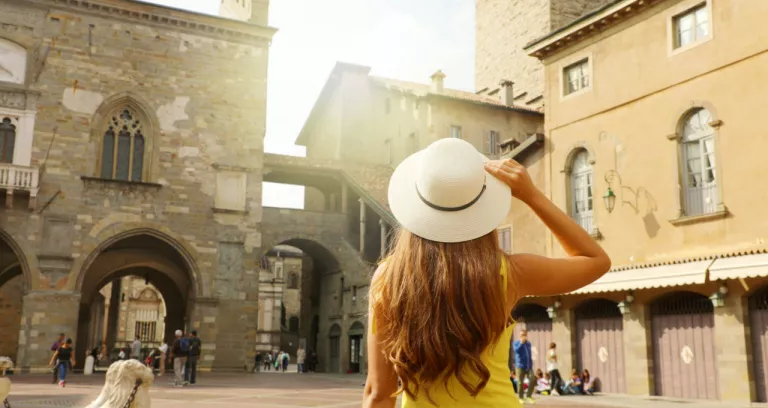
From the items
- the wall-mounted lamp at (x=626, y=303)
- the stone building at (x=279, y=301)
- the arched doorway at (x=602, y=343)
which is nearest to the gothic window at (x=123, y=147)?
the arched doorway at (x=602, y=343)

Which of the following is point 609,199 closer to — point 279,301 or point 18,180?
point 18,180

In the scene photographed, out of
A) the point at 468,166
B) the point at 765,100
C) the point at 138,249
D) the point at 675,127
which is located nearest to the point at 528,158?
the point at 675,127

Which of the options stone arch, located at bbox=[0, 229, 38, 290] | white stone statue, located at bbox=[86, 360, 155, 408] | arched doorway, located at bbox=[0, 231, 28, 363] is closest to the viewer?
white stone statue, located at bbox=[86, 360, 155, 408]

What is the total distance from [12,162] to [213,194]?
6715 mm

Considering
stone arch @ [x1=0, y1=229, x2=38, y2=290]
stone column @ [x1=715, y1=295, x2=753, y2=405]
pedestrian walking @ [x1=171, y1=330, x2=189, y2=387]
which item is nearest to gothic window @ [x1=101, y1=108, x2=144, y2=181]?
stone arch @ [x1=0, y1=229, x2=38, y2=290]

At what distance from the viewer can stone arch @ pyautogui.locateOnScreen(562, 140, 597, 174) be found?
63.2 feet

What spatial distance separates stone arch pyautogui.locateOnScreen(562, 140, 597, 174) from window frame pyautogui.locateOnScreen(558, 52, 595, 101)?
150 centimetres

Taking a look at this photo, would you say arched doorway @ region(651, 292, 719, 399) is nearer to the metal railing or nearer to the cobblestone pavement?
the cobblestone pavement

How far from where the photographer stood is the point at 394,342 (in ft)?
5.85

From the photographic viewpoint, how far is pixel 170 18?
87.0 feet

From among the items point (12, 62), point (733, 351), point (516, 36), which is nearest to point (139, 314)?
point (12, 62)

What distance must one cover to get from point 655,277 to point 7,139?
20.9 metres

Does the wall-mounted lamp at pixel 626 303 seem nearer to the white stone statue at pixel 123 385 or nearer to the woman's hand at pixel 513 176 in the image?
the white stone statue at pixel 123 385

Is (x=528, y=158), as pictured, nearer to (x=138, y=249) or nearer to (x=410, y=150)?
(x=410, y=150)
